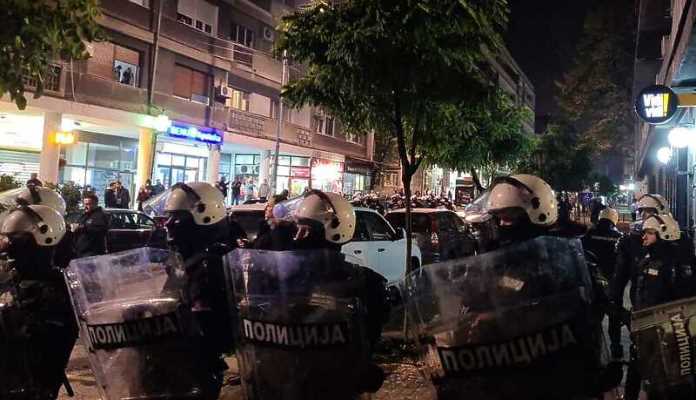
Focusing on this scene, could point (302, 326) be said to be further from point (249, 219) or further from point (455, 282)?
point (249, 219)

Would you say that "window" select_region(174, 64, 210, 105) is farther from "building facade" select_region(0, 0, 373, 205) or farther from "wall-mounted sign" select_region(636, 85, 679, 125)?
"wall-mounted sign" select_region(636, 85, 679, 125)

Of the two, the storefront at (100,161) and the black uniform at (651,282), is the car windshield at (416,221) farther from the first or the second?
the storefront at (100,161)

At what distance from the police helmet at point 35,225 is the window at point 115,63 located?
17.2 metres

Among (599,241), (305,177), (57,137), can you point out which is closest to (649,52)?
(305,177)

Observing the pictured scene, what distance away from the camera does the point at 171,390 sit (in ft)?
10.2

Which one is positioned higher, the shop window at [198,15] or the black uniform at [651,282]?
the shop window at [198,15]

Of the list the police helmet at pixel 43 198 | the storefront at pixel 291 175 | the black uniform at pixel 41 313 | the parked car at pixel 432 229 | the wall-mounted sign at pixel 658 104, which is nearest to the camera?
the black uniform at pixel 41 313

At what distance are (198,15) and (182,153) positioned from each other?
5516mm

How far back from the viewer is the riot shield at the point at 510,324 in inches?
93.7

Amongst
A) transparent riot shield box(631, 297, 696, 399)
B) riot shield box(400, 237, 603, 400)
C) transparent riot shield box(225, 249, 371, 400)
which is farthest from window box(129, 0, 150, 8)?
transparent riot shield box(631, 297, 696, 399)

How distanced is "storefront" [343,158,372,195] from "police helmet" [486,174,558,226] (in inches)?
1296

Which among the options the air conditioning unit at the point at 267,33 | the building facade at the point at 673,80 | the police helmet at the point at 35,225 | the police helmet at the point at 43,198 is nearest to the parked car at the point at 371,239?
the police helmet at the point at 43,198

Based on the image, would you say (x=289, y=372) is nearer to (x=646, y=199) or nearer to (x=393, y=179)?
(x=646, y=199)

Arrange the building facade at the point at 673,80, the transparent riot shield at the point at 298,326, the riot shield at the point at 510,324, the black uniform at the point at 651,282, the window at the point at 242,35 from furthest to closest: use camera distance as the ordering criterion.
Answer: the window at the point at 242,35
the building facade at the point at 673,80
the black uniform at the point at 651,282
the transparent riot shield at the point at 298,326
the riot shield at the point at 510,324
